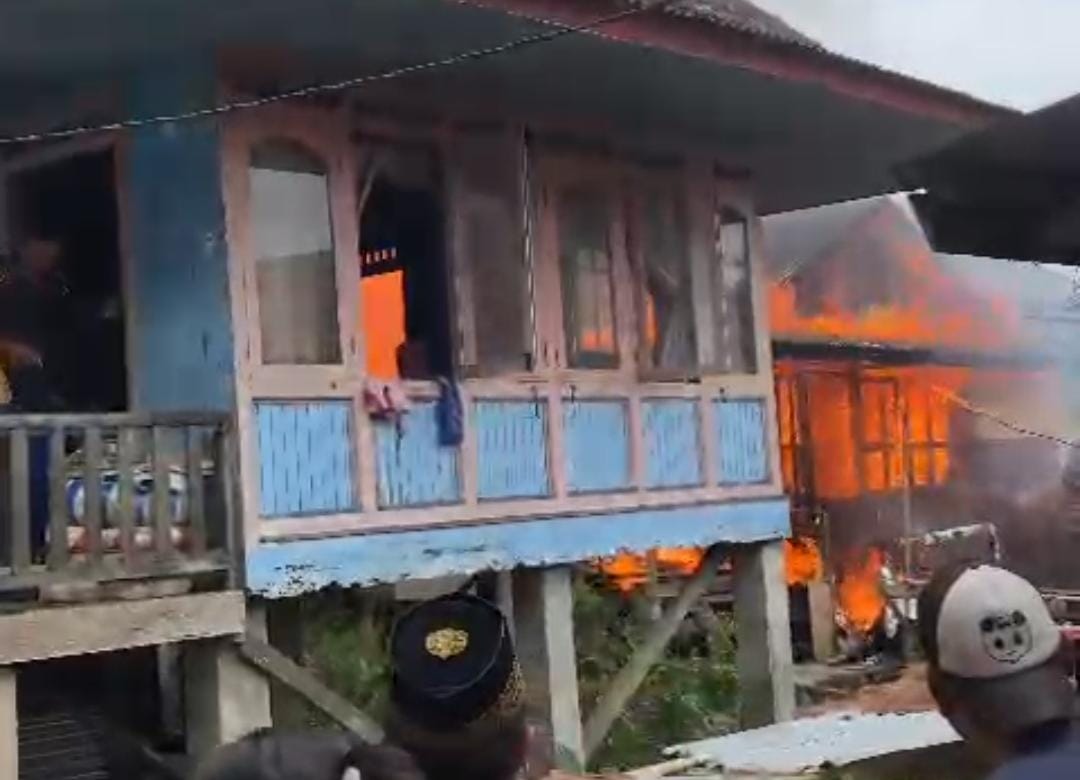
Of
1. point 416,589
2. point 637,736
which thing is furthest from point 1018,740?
point 416,589

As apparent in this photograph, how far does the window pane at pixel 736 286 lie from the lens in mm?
11359

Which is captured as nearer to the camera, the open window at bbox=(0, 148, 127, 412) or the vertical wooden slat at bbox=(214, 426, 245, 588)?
the vertical wooden slat at bbox=(214, 426, 245, 588)

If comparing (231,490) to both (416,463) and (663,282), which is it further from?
(663,282)

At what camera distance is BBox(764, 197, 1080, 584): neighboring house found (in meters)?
22.1

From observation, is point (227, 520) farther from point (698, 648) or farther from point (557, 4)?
point (698, 648)

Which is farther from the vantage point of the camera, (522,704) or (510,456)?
(510,456)

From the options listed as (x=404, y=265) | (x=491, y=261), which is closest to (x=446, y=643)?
(x=491, y=261)

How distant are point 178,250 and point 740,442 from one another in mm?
4737

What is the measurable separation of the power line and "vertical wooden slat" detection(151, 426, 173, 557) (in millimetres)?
1713

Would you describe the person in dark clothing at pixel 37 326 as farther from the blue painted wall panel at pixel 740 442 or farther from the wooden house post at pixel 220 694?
the blue painted wall panel at pixel 740 442

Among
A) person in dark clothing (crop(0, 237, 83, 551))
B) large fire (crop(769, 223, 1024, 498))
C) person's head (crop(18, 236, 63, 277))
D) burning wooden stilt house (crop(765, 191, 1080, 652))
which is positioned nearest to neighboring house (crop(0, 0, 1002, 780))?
person in dark clothing (crop(0, 237, 83, 551))

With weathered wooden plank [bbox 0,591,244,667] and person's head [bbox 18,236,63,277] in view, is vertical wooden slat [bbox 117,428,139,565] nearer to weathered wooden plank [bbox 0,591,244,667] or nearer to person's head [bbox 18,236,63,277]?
weathered wooden plank [bbox 0,591,244,667]

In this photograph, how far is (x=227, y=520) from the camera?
813cm

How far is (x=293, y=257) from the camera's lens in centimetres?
863
